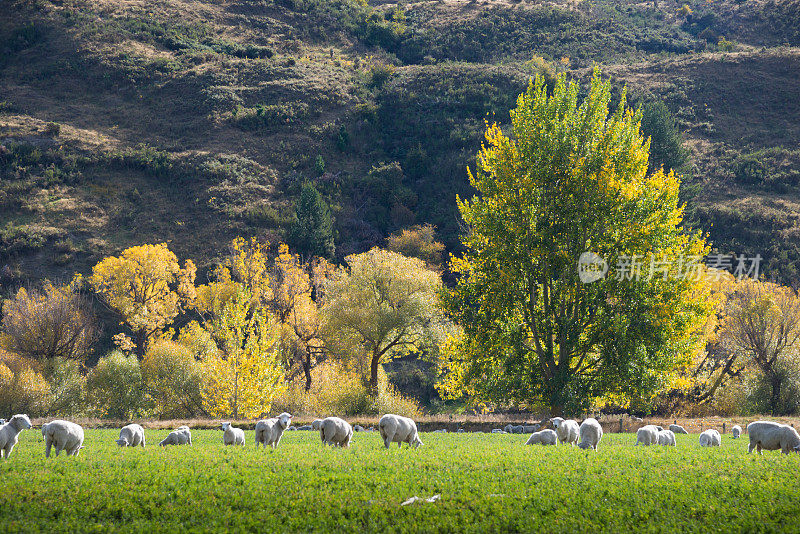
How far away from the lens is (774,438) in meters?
22.6

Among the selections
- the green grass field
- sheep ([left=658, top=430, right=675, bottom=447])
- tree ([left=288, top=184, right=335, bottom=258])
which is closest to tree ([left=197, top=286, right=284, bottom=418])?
the green grass field

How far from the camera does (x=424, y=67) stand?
506 feet

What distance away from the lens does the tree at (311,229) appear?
323ft

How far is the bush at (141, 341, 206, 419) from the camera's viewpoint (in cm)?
5578

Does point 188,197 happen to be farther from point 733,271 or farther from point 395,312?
point 733,271

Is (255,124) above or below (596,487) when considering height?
above

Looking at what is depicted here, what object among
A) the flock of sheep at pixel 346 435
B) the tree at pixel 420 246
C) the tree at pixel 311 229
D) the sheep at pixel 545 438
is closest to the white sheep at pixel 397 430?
the flock of sheep at pixel 346 435

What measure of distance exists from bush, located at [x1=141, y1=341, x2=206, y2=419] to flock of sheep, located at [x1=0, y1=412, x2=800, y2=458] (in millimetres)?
30031

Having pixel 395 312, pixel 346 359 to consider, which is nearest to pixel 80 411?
pixel 346 359

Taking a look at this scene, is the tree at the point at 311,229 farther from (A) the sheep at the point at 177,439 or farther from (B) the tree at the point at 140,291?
(A) the sheep at the point at 177,439

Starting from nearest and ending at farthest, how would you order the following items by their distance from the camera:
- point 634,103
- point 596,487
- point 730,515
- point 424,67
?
point 730,515 < point 596,487 < point 634,103 < point 424,67

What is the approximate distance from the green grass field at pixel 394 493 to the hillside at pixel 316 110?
80.2 metres

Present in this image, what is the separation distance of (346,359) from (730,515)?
46978 millimetres

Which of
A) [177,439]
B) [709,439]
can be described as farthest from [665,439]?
[177,439]
